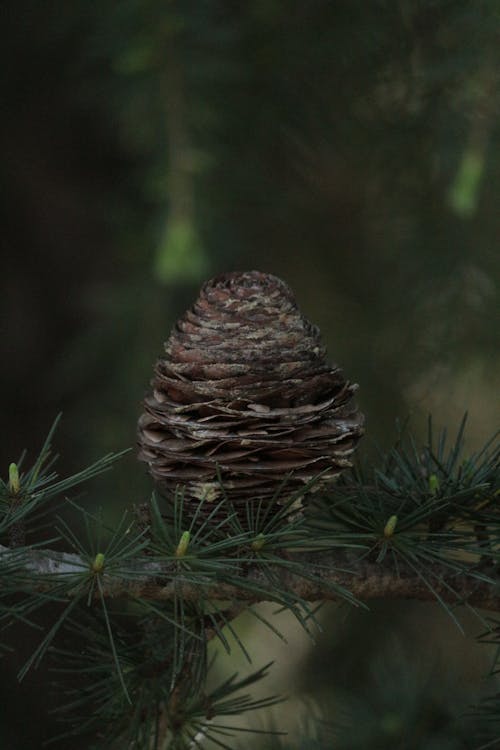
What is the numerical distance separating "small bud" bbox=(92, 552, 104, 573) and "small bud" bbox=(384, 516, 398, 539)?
17 cm

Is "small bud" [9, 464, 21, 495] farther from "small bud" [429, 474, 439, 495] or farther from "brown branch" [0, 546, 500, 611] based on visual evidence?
"small bud" [429, 474, 439, 495]

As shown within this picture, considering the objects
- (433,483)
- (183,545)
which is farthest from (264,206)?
(183,545)

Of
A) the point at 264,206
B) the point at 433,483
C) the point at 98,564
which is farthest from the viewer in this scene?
the point at 264,206

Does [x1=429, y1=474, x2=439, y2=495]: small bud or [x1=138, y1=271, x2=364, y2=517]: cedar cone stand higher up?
[x1=138, y1=271, x2=364, y2=517]: cedar cone

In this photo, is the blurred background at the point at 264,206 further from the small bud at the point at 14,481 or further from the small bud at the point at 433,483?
the small bud at the point at 14,481

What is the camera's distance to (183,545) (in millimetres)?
547

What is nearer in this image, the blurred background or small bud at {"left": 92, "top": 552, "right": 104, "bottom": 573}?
small bud at {"left": 92, "top": 552, "right": 104, "bottom": 573}

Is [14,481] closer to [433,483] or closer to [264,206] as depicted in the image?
[433,483]

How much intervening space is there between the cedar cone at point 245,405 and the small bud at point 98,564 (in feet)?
0.27

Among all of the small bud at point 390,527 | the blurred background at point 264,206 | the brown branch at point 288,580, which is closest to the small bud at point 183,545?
the brown branch at point 288,580

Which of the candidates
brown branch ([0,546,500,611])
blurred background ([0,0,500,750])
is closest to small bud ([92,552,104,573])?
brown branch ([0,546,500,611])

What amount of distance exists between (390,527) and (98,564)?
17 cm

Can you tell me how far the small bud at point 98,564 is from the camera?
0.53m

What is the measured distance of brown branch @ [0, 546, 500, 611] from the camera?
1.79ft
